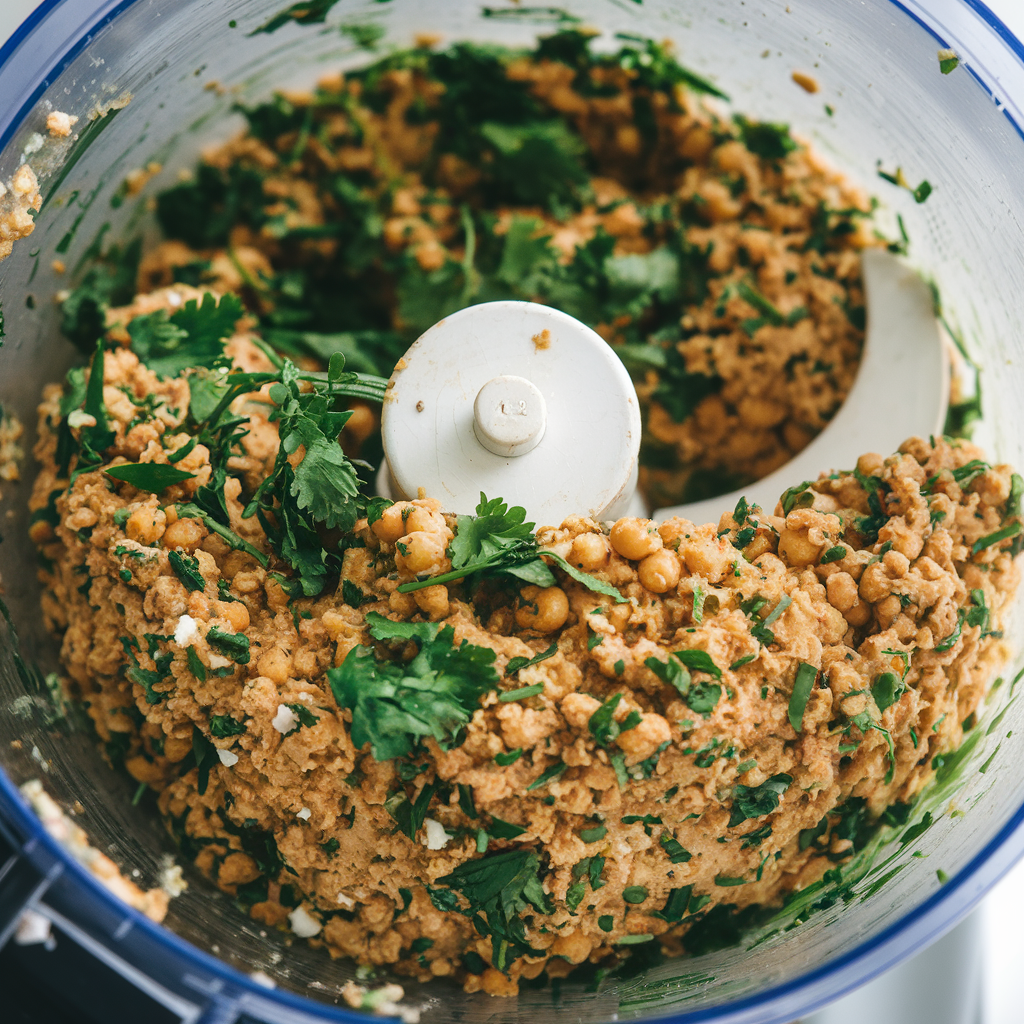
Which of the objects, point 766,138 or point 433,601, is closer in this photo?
point 433,601

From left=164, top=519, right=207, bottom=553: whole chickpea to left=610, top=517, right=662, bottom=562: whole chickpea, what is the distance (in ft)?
1.76

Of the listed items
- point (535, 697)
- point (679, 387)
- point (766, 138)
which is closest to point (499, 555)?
point (535, 697)

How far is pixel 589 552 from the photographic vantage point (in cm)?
110

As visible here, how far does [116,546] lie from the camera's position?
1154 millimetres

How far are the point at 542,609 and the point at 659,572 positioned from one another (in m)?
0.15

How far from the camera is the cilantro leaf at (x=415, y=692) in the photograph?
0.99 m

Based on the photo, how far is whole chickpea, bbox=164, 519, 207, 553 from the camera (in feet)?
3.81

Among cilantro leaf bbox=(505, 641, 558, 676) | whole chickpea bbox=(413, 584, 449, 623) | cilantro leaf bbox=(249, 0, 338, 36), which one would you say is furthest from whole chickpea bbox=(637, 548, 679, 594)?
cilantro leaf bbox=(249, 0, 338, 36)

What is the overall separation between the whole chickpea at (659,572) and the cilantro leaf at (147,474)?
0.62 meters

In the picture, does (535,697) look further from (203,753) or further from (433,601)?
(203,753)

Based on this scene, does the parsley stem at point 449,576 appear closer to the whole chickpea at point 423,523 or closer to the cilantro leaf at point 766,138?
the whole chickpea at point 423,523

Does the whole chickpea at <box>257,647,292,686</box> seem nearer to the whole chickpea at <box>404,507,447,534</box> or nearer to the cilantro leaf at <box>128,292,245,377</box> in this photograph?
the whole chickpea at <box>404,507,447,534</box>

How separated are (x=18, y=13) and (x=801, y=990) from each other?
6.10 ft

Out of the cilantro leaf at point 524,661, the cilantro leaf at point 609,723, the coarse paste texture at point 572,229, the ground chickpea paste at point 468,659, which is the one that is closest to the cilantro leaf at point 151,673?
the ground chickpea paste at point 468,659
